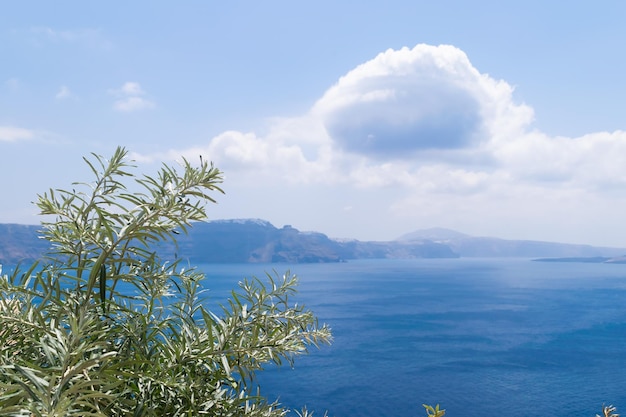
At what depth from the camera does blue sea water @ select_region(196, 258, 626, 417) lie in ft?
135

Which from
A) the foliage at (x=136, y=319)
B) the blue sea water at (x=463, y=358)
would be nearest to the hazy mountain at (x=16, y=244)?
the blue sea water at (x=463, y=358)

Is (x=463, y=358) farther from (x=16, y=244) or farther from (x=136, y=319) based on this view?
(x=16, y=244)

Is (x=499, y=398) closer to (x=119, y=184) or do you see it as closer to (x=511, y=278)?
(x=119, y=184)

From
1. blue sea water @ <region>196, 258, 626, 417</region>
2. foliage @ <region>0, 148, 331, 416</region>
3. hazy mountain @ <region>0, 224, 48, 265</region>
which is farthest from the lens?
hazy mountain @ <region>0, 224, 48, 265</region>

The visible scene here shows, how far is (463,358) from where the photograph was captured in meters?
52.8

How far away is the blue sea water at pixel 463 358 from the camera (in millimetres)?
41031

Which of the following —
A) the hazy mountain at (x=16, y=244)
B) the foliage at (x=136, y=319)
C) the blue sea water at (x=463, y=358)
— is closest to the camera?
the foliage at (x=136, y=319)

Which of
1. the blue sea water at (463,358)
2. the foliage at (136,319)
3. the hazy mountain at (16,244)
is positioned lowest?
the blue sea water at (463,358)

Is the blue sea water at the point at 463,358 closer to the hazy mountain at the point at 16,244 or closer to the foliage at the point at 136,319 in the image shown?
the foliage at the point at 136,319

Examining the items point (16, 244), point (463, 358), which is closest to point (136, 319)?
point (463, 358)

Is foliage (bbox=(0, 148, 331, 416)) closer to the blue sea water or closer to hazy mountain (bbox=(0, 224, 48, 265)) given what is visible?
the blue sea water

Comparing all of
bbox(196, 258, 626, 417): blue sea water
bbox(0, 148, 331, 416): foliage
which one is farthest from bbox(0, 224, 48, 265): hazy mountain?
bbox(0, 148, 331, 416): foliage

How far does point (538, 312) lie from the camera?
77375 mm

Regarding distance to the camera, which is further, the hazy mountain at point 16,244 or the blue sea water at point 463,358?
the hazy mountain at point 16,244
